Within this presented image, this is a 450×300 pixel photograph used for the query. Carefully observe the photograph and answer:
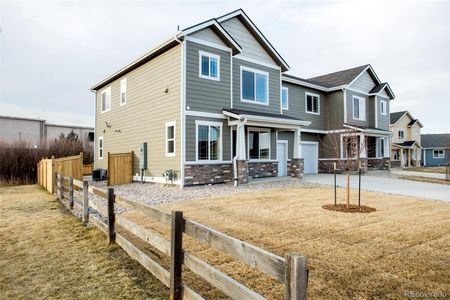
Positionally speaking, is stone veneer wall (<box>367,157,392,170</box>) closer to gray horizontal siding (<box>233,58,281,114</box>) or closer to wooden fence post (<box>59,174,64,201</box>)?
gray horizontal siding (<box>233,58,281,114</box>)

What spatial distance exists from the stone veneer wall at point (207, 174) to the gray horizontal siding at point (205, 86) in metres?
2.73

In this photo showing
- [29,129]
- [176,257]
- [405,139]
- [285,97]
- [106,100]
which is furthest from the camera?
[405,139]

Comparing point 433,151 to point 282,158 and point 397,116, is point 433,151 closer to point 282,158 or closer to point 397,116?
point 397,116

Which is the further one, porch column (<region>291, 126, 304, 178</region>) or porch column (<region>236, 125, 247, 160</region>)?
porch column (<region>291, 126, 304, 178</region>)

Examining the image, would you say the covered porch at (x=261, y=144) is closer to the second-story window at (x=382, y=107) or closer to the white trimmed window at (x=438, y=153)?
the second-story window at (x=382, y=107)

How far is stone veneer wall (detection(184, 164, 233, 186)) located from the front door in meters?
5.11

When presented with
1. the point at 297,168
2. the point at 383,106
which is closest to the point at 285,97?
the point at 297,168

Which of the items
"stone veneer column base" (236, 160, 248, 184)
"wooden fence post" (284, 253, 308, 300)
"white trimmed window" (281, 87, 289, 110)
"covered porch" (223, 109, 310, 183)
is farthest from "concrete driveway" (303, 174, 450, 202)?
"wooden fence post" (284, 253, 308, 300)

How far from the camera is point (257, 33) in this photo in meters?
16.2

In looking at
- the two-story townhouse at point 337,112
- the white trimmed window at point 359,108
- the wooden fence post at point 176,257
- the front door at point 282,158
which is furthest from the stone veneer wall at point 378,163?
the wooden fence post at point 176,257

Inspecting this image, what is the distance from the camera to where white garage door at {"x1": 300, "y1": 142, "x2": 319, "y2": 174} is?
21938 mm

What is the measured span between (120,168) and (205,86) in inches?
266

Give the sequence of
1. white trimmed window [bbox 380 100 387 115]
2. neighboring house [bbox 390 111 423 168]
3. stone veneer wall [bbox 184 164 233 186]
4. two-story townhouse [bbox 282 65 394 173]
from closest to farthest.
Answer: stone veneer wall [bbox 184 164 233 186]
two-story townhouse [bbox 282 65 394 173]
white trimmed window [bbox 380 100 387 115]
neighboring house [bbox 390 111 423 168]

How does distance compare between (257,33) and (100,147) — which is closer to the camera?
(257,33)
